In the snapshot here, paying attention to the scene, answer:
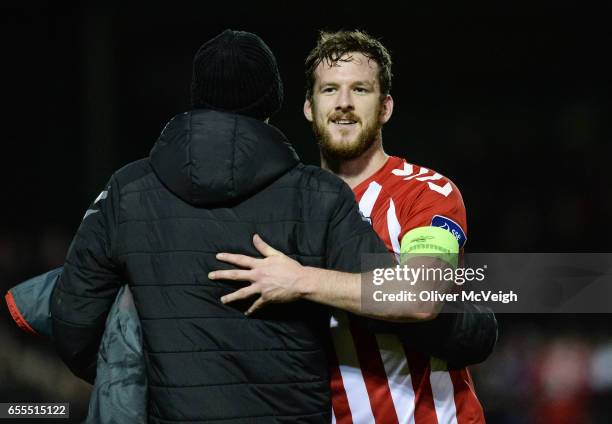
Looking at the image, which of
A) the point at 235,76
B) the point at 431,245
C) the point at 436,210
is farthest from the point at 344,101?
the point at 235,76

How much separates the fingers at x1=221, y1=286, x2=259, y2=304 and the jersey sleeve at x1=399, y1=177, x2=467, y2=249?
0.63 metres

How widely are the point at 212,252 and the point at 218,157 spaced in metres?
0.22

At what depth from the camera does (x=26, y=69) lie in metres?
7.33

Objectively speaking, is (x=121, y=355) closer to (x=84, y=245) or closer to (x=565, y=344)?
(x=84, y=245)

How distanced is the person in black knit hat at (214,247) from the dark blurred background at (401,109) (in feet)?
13.3

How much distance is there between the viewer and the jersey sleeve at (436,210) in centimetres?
241

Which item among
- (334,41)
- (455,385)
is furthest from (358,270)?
(334,41)

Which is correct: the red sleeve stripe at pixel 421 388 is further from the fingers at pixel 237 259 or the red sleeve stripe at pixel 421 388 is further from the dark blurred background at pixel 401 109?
the dark blurred background at pixel 401 109

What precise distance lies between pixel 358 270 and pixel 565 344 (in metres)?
4.29

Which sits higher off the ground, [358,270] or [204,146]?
[204,146]

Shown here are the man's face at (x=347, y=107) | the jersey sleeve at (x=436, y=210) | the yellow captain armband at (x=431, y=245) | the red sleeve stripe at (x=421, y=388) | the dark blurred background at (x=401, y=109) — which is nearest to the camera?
the yellow captain armband at (x=431, y=245)

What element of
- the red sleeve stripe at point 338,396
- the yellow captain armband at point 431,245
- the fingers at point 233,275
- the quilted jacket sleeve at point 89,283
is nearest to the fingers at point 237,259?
the fingers at point 233,275

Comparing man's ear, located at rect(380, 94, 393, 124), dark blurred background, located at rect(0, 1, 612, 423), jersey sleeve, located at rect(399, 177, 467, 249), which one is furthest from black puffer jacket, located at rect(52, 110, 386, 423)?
dark blurred background, located at rect(0, 1, 612, 423)

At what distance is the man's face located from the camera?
280 centimetres
